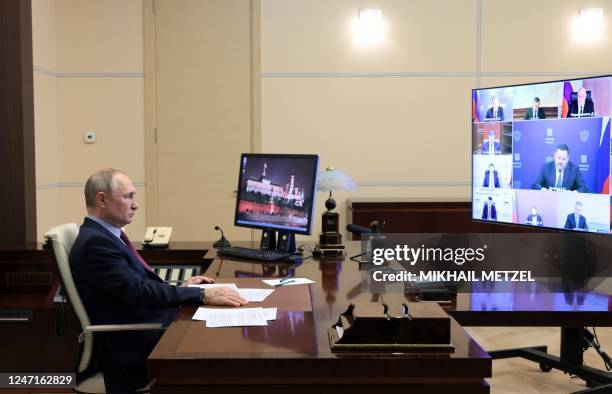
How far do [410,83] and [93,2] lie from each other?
2.86 m

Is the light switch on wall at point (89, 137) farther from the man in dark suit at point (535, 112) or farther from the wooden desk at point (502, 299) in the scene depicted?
the man in dark suit at point (535, 112)

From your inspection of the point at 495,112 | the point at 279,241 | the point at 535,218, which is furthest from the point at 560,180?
the point at 279,241

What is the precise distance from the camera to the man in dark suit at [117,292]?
290 cm

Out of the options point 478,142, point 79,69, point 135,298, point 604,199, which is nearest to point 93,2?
point 79,69

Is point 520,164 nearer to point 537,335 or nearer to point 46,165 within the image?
point 537,335

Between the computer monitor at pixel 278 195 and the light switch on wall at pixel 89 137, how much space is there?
101 inches

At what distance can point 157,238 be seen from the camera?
15.0ft

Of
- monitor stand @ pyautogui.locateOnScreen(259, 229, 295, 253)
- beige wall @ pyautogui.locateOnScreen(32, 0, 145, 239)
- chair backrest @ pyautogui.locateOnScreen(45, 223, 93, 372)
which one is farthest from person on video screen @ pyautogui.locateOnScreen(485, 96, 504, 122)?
beige wall @ pyautogui.locateOnScreen(32, 0, 145, 239)

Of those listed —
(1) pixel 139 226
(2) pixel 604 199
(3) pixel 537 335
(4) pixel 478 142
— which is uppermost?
(4) pixel 478 142

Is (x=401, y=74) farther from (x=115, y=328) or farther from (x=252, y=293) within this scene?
(x=115, y=328)

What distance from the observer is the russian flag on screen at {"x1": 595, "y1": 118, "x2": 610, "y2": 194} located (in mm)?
3559

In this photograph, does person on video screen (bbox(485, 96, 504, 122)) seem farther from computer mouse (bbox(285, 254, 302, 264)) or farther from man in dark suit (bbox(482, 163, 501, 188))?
computer mouse (bbox(285, 254, 302, 264))

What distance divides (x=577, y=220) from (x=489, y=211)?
702mm

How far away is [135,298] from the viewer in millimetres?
2893
